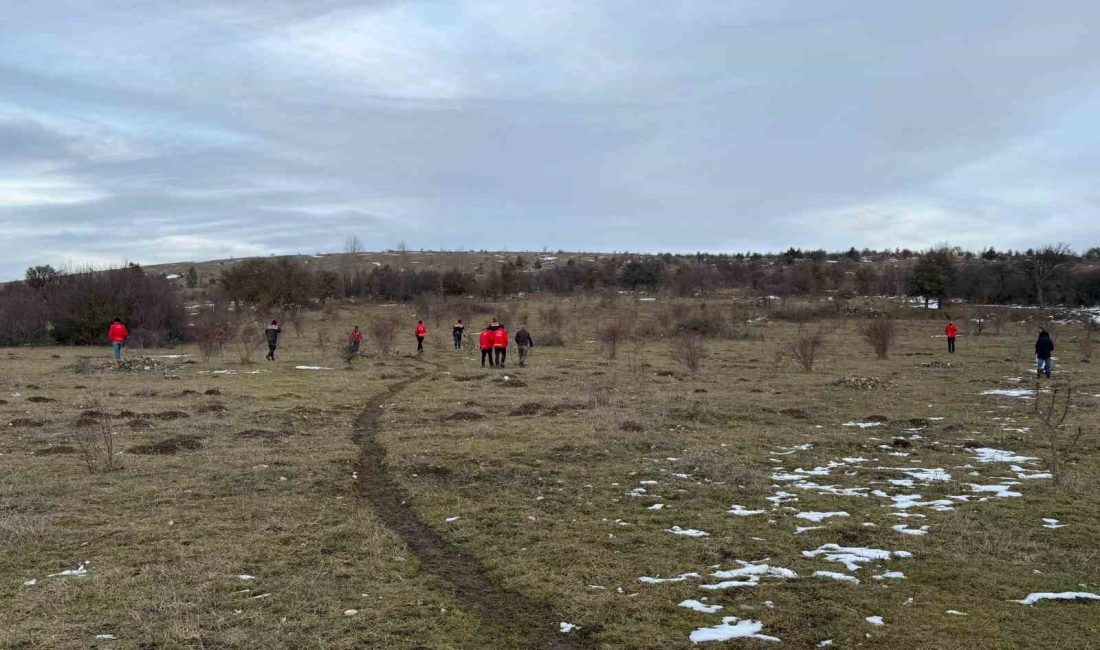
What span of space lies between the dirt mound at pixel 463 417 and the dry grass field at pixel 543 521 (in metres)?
0.18

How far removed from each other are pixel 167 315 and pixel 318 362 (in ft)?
62.9

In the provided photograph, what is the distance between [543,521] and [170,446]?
23.1ft

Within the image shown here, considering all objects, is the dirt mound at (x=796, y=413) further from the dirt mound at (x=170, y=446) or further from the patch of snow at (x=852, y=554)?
the dirt mound at (x=170, y=446)

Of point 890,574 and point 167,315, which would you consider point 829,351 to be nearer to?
point 890,574

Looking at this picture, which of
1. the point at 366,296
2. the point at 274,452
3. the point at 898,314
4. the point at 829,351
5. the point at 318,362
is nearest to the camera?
the point at 274,452

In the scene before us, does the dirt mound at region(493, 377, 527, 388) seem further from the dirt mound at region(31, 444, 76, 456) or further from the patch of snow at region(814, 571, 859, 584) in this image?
the patch of snow at region(814, 571, 859, 584)

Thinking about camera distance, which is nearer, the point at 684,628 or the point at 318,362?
the point at 684,628

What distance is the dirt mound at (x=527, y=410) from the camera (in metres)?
16.4

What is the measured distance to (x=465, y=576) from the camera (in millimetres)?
6871

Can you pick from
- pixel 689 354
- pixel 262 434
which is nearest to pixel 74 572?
pixel 262 434

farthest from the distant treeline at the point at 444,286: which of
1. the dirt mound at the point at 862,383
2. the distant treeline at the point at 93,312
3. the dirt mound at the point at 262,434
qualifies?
the dirt mound at the point at 862,383

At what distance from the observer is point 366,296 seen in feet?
242

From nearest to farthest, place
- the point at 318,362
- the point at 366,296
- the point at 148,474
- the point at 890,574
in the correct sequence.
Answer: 1. the point at 890,574
2. the point at 148,474
3. the point at 318,362
4. the point at 366,296

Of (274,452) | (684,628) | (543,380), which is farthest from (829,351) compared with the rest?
(684,628)
